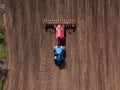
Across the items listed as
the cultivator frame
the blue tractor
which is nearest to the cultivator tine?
the cultivator frame

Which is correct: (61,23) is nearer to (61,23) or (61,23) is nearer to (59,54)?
(61,23)

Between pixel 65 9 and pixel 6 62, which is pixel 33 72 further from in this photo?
pixel 65 9

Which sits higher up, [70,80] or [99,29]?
[99,29]

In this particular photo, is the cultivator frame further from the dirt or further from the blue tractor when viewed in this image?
the blue tractor

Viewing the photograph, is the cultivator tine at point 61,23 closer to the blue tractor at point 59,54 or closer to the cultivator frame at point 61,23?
the cultivator frame at point 61,23

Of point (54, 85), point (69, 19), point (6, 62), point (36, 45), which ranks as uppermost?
point (69, 19)

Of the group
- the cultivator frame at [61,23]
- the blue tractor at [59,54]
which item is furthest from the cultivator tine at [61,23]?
the blue tractor at [59,54]

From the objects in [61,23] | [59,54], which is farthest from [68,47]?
[61,23]

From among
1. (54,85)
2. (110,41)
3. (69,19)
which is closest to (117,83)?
(110,41)
